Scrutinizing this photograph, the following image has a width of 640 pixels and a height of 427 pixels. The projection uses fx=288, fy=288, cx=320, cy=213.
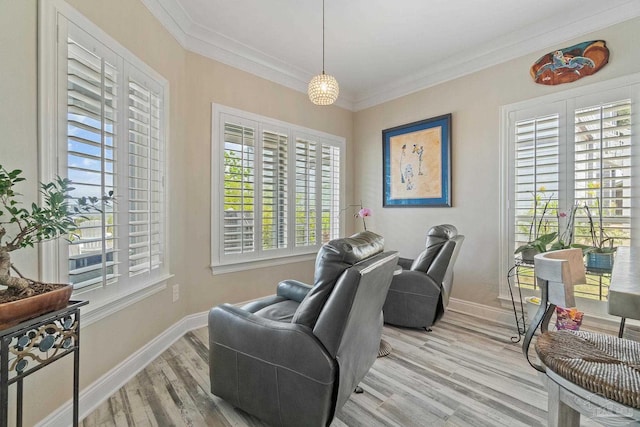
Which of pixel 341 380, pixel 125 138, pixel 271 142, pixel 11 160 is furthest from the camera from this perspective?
pixel 271 142

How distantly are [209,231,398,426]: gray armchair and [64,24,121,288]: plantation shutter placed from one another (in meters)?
0.79

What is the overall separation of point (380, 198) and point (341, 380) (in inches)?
122

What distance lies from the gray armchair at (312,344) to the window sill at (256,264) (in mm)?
1406

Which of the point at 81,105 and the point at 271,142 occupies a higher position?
the point at 271,142

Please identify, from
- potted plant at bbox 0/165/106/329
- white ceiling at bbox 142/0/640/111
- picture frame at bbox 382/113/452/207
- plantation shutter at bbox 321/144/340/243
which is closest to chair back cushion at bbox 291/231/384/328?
potted plant at bbox 0/165/106/329

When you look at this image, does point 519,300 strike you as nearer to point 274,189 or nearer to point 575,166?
point 575,166

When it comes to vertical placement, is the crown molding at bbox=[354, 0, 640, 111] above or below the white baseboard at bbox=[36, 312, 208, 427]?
above

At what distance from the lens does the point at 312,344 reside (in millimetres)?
1370

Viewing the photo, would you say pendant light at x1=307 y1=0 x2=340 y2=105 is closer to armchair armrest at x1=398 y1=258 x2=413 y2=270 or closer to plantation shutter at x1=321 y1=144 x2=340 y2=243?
plantation shutter at x1=321 y1=144 x2=340 y2=243

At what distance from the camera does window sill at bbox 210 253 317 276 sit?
3070 millimetres

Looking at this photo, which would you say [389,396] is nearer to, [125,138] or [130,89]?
[125,138]

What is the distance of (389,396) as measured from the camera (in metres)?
1.86

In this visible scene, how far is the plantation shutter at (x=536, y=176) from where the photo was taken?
271 cm

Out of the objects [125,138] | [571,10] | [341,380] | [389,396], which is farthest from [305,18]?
[389,396]
